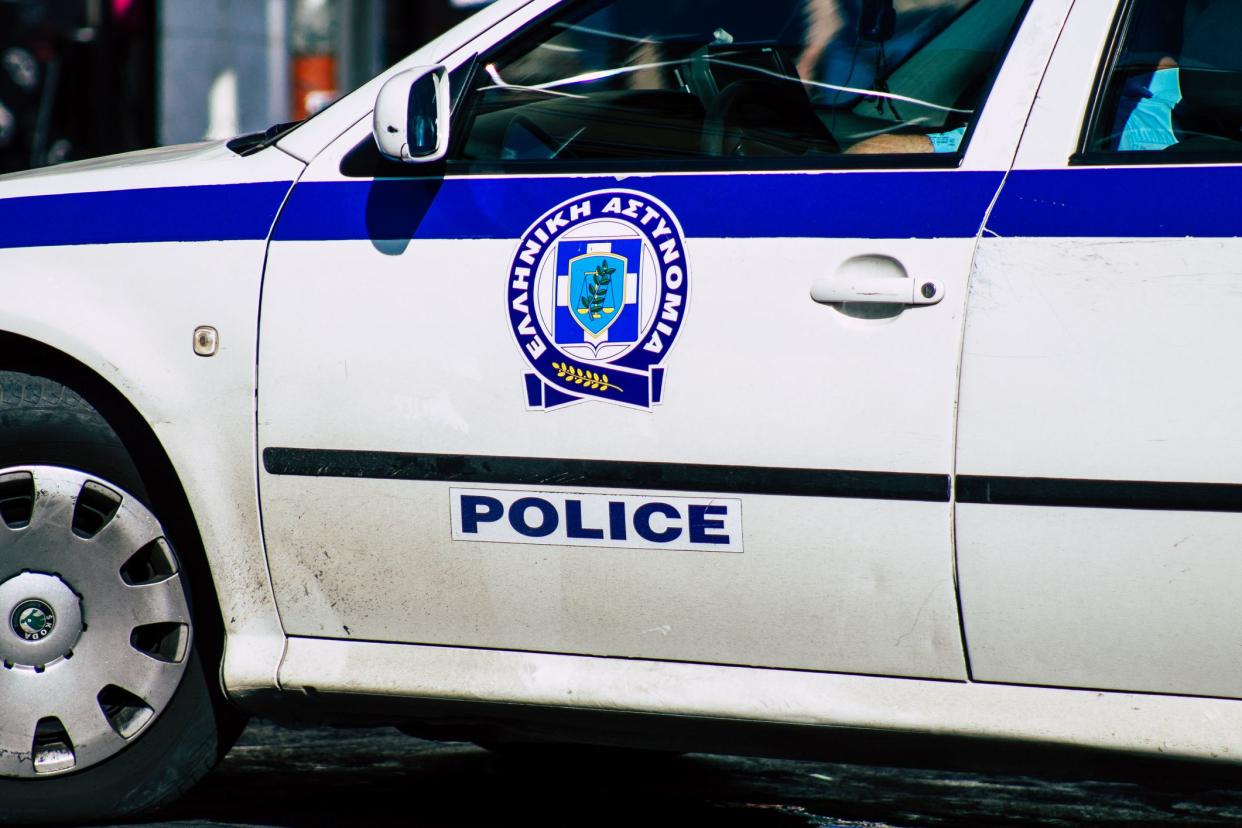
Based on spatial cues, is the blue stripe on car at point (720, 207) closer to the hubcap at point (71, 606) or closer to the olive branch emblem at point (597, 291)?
the olive branch emblem at point (597, 291)

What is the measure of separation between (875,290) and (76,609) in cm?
151

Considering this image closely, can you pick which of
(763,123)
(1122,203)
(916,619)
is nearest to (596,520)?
(916,619)

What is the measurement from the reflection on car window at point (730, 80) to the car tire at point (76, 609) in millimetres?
851

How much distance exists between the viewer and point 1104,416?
2559 mm

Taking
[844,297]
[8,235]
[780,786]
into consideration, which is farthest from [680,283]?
[780,786]

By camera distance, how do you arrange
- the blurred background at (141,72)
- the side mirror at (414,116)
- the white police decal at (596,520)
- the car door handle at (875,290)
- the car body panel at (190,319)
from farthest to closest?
1. the blurred background at (141,72)
2. the car body panel at (190,319)
3. the side mirror at (414,116)
4. the white police decal at (596,520)
5. the car door handle at (875,290)

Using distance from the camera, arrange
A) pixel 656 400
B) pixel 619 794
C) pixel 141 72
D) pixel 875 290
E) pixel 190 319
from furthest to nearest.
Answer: pixel 141 72, pixel 619 794, pixel 190 319, pixel 656 400, pixel 875 290

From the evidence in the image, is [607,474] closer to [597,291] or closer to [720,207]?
[597,291]

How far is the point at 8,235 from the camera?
3.12m

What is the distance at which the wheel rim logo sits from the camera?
10.1 feet

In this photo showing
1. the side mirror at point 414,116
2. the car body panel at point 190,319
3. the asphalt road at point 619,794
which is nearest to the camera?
the side mirror at point 414,116

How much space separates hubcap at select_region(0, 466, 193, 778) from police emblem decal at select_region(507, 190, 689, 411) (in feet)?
2.64

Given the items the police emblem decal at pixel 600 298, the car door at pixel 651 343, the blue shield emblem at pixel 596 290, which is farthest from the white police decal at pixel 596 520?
the blue shield emblem at pixel 596 290

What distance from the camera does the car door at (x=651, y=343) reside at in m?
2.69
